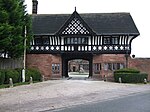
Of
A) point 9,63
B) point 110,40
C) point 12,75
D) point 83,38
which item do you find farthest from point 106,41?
point 12,75

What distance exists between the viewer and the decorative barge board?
46500 mm

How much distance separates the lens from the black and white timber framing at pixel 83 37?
153 feet

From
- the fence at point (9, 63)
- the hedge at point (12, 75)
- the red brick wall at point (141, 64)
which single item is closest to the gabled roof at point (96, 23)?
the red brick wall at point (141, 64)

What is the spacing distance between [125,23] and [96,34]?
5.32 m

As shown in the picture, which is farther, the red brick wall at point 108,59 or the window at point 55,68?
the window at point 55,68

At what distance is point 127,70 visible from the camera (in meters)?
42.0

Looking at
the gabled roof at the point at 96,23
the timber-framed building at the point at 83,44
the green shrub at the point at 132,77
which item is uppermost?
the gabled roof at the point at 96,23

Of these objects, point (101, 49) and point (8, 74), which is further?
point (101, 49)

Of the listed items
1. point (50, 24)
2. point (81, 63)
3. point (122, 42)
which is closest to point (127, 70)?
point (122, 42)

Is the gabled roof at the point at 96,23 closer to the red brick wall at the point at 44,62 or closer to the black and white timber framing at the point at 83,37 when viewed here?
the black and white timber framing at the point at 83,37

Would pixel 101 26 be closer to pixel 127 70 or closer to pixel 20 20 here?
pixel 127 70

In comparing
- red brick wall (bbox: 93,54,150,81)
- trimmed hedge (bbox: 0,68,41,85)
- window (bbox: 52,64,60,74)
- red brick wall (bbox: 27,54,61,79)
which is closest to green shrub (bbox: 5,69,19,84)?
trimmed hedge (bbox: 0,68,41,85)


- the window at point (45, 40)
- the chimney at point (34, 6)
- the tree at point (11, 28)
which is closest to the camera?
the tree at point (11, 28)

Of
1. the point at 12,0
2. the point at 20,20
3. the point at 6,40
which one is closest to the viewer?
the point at 6,40
